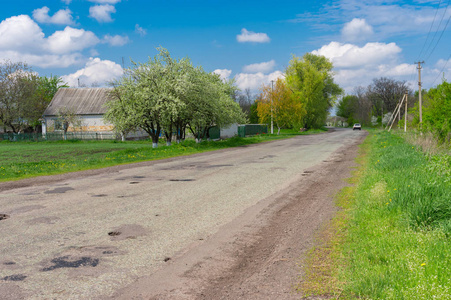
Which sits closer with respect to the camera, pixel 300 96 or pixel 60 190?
pixel 60 190

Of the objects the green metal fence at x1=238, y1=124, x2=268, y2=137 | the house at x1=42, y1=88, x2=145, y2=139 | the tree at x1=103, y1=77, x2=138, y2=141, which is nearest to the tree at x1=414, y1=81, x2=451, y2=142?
the tree at x1=103, y1=77, x2=138, y2=141

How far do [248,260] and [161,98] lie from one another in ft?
72.5

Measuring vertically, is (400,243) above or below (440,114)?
below

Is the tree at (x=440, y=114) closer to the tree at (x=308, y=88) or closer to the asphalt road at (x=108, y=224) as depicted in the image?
the asphalt road at (x=108, y=224)

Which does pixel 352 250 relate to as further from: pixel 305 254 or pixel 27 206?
pixel 27 206

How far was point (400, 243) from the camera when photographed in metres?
4.95

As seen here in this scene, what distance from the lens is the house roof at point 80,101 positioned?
185 ft

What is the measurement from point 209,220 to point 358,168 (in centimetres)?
962

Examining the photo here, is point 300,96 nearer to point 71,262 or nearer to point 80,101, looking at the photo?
point 80,101

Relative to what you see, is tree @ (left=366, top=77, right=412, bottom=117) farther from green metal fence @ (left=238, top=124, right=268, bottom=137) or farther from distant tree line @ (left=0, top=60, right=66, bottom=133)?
distant tree line @ (left=0, top=60, right=66, bottom=133)

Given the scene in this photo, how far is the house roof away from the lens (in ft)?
185

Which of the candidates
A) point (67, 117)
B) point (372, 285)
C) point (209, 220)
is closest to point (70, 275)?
point (209, 220)

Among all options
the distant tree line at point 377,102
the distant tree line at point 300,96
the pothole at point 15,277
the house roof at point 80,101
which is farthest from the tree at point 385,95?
the pothole at point 15,277

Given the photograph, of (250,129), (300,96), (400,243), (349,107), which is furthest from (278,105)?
(349,107)
